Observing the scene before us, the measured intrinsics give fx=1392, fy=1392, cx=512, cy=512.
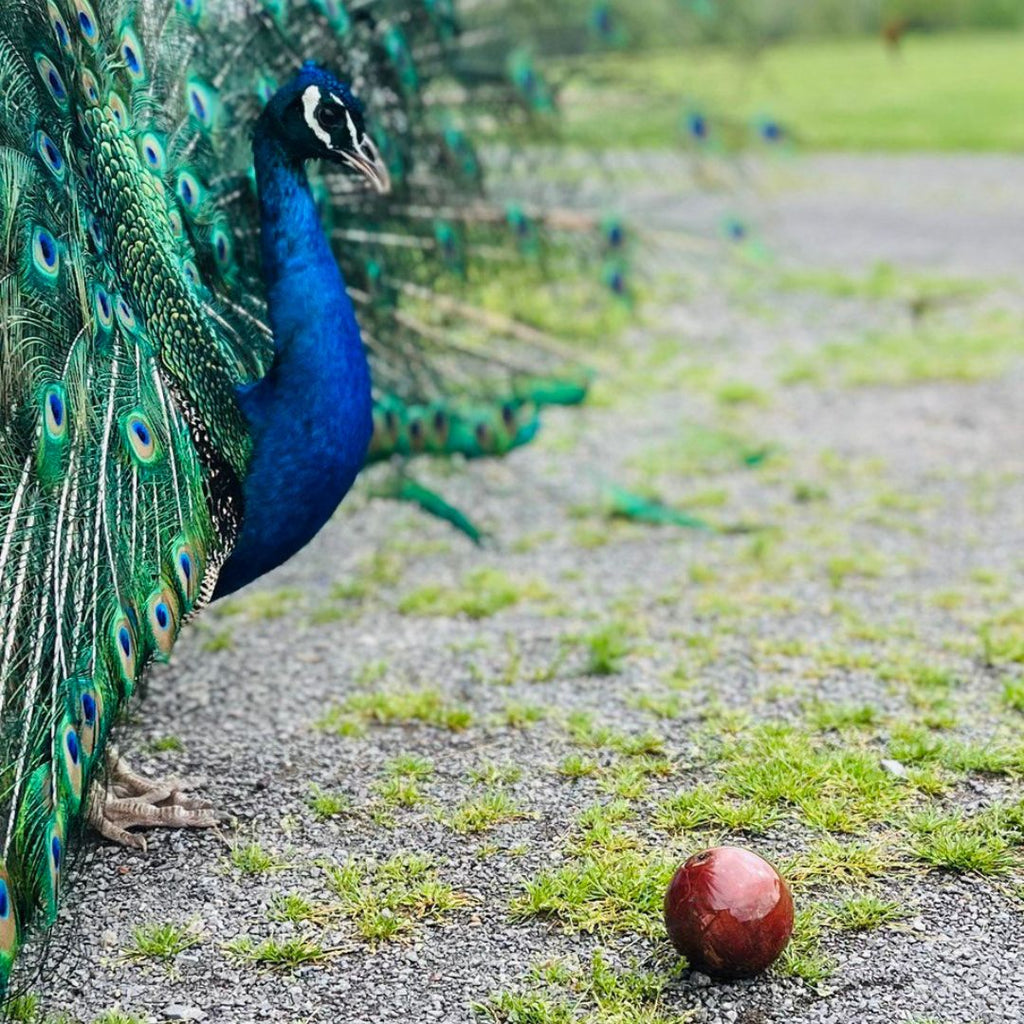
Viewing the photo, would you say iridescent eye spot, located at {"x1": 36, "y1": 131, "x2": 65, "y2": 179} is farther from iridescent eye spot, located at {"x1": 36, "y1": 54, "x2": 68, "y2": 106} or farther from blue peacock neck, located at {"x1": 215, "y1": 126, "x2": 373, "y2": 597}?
blue peacock neck, located at {"x1": 215, "y1": 126, "x2": 373, "y2": 597}

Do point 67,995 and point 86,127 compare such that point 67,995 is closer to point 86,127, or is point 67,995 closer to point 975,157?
point 86,127

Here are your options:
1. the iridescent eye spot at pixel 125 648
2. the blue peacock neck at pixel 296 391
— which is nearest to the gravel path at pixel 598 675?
the iridescent eye spot at pixel 125 648

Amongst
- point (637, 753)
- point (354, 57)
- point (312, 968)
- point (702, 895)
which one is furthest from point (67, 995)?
point (354, 57)

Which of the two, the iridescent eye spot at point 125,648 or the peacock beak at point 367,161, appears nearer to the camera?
the iridescent eye spot at point 125,648

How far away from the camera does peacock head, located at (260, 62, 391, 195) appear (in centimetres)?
260

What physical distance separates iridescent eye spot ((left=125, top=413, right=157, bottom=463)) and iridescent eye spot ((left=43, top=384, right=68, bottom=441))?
0.10 m

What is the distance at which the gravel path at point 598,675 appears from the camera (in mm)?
2291

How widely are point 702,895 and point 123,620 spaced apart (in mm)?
1015

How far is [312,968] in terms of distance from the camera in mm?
2318

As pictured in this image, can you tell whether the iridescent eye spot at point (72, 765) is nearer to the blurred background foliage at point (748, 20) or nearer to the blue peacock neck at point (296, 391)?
the blue peacock neck at point (296, 391)

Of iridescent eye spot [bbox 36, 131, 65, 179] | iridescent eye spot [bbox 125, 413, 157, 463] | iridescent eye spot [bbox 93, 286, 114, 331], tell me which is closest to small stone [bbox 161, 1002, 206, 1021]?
iridescent eye spot [bbox 125, 413, 157, 463]

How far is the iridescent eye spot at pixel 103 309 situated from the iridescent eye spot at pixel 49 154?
8.2 inches

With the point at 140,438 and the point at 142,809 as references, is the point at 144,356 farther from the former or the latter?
the point at 142,809

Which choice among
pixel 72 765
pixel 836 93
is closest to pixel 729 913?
pixel 72 765
